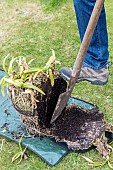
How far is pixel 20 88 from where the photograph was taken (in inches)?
101

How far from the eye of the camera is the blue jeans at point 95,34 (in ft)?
9.89

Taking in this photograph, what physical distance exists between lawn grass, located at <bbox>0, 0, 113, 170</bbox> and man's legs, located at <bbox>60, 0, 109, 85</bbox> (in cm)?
11

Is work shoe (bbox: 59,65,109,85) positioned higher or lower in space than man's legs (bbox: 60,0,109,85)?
lower

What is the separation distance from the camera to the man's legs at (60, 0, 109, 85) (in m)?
3.04

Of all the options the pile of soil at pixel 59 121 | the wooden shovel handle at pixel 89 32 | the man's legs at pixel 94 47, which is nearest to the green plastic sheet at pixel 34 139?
the pile of soil at pixel 59 121

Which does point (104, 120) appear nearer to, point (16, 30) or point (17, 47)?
point (17, 47)

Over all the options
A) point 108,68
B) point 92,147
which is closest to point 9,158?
point 92,147

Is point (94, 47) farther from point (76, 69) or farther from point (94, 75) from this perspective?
point (76, 69)

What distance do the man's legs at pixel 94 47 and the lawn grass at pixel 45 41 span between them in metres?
0.11

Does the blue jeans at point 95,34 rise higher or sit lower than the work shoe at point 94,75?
higher

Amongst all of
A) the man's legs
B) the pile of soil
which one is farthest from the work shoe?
the pile of soil

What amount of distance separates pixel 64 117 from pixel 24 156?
1.34 ft

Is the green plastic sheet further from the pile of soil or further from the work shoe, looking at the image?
Answer: the work shoe

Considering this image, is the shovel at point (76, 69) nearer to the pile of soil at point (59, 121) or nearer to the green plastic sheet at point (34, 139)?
the pile of soil at point (59, 121)
